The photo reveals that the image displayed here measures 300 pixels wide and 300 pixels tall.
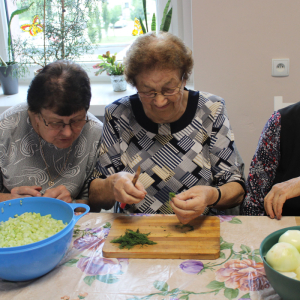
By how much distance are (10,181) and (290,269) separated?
125 centimetres

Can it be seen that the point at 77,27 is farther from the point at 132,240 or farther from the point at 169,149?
the point at 132,240

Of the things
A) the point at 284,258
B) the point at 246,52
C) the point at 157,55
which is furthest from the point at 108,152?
the point at 246,52

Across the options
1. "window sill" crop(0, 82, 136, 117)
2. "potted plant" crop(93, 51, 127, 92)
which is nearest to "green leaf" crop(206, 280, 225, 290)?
"window sill" crop(0, 82, 136, 117)

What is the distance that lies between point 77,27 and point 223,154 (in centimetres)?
166

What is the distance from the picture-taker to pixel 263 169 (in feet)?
5.03

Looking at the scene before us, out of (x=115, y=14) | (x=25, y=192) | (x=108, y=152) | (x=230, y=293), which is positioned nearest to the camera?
(x=230, y=293)

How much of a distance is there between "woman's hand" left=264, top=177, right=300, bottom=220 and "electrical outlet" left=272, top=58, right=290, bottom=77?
3.34ft

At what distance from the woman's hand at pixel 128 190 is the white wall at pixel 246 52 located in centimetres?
117

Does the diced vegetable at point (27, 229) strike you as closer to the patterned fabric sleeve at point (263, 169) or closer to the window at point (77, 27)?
the patterned fabric sleeve at point (263, 169)

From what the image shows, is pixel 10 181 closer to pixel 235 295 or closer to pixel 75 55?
pixel 235 295

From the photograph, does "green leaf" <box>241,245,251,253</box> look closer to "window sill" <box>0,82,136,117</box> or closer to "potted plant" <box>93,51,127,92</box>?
"window sill" <box>0,82,136,117</box>

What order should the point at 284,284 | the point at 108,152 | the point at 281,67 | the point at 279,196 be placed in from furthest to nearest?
the point at 281,67 → the point at 108,152 → the point at 279,196 → the point at 284,284

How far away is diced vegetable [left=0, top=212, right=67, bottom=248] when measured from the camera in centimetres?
100

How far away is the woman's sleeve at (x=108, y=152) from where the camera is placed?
1.54 m
